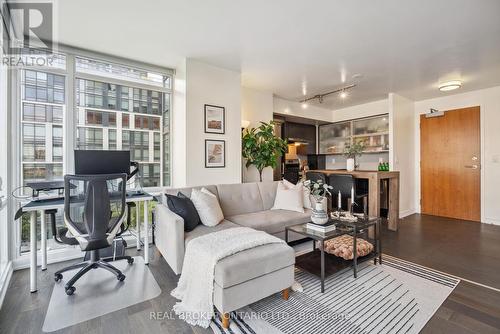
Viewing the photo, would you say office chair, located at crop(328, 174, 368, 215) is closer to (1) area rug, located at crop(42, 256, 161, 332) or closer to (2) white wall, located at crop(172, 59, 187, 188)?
(2) white wall, located at crop(172, 59, 187, 188)

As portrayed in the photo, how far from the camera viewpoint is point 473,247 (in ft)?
10.5

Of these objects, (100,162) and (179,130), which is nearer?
(100,162)

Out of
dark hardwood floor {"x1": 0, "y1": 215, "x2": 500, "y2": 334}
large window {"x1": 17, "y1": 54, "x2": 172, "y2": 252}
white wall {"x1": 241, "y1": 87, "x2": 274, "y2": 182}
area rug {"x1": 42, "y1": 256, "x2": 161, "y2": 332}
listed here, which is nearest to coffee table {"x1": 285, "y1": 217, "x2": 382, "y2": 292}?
dark hardwood floor {"x1": 0, "y1": 215, "x2": 500, "y2": 334}

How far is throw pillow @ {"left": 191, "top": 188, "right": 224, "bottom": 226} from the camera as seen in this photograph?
2614 mm

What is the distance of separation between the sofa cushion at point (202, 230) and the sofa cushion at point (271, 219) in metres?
0.18

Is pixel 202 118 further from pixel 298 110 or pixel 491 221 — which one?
pixel 491 221

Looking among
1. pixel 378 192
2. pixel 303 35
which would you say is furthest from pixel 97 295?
pixel 378 192

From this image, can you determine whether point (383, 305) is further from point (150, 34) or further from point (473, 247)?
point (150, 34)

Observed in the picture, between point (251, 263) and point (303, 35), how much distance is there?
2.44m

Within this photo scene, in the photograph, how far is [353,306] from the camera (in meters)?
1.89

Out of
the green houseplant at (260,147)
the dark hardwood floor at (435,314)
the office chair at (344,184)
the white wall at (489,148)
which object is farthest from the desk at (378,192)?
the white wall at (489,148)

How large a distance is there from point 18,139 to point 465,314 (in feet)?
14.9

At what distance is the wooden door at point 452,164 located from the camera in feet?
15.2

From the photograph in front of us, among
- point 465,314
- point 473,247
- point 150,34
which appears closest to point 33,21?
point 150,34
